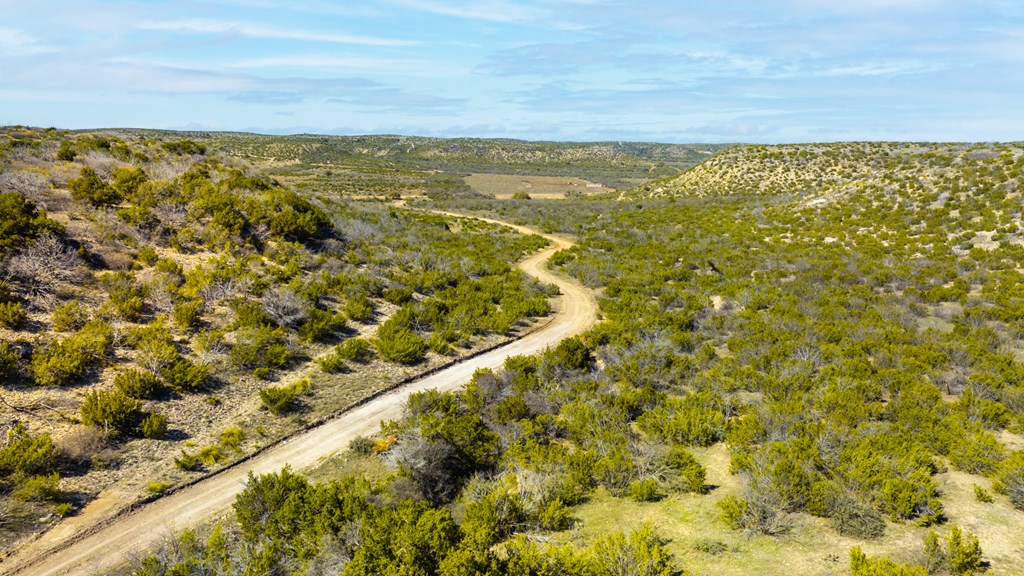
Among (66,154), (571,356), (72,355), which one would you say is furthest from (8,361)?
(66,154)

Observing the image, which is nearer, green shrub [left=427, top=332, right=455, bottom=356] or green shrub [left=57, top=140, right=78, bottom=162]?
green shrub [left=427, top=332, right=455, bottom=356]

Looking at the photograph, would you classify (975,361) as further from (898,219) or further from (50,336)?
(50,336)

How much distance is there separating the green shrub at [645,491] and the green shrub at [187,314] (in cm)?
1649

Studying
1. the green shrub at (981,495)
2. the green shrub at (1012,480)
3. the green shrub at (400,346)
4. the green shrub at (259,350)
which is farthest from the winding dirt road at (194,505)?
the green shrub at (1012,480)

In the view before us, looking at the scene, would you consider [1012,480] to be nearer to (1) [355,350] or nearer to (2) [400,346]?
(2) [400,346]

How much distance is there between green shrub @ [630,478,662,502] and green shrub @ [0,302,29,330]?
748 inches

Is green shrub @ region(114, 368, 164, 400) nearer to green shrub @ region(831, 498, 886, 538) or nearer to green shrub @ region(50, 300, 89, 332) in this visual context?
green shrub @ region(50, 300, 89, 332)

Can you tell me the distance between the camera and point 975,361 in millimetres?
15977

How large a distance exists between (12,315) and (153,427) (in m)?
6.74

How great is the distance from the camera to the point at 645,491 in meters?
A: 11.2

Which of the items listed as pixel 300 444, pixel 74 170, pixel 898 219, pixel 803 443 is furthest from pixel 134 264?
pixel 898 219

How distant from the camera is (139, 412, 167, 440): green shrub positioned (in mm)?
12898

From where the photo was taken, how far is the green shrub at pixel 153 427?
42.3ft

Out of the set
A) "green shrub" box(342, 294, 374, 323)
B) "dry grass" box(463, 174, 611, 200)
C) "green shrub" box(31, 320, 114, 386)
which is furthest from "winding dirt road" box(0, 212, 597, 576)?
"dry grass" box(463, 174, 611, 200)
